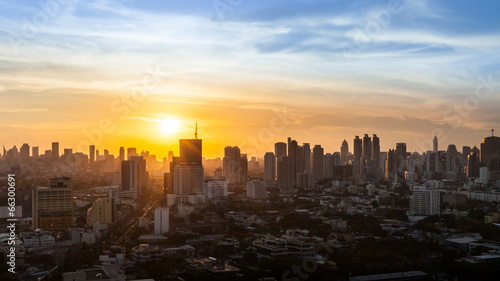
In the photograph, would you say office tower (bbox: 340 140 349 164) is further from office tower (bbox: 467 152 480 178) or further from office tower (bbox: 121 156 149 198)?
office tower (bbox: 121 156 149 198)

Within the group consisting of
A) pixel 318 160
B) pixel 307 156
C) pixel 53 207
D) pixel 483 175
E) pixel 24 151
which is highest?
pixel 24 151

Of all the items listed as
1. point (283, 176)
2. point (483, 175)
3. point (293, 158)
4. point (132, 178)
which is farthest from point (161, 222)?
point (483, 175)

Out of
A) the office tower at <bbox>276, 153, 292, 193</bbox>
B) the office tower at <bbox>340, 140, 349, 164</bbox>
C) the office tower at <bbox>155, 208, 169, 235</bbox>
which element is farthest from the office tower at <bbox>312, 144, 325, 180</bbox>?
the office tower at <bbox>155, 208, 169, 235</bbox>

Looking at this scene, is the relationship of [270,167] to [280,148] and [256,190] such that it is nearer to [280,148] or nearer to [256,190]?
[280,148]

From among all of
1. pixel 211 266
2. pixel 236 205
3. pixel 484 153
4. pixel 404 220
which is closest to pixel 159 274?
pixel 211 266

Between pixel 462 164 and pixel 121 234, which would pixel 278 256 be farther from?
pixel 462 164

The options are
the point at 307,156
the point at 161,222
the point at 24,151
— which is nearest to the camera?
the point at 161,222

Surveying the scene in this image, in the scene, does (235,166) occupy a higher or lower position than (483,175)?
higher

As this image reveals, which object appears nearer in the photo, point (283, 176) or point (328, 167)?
point (283, 176)
